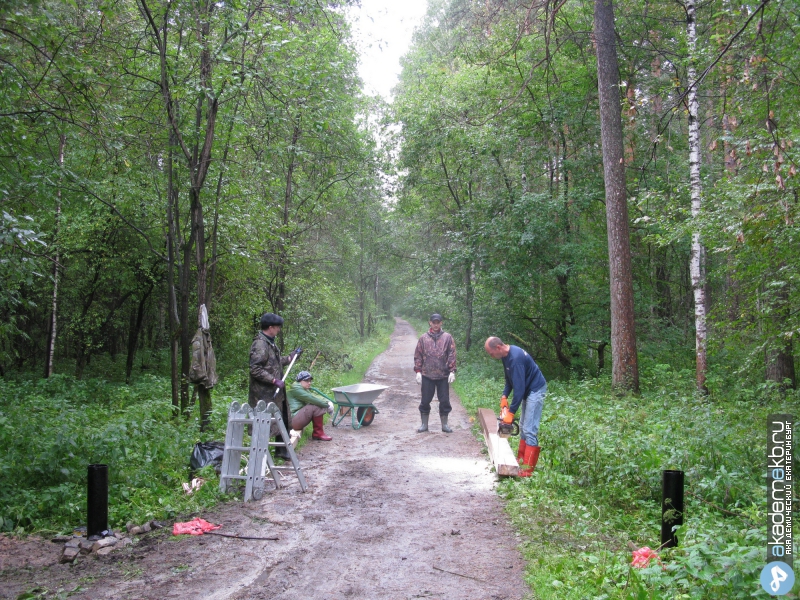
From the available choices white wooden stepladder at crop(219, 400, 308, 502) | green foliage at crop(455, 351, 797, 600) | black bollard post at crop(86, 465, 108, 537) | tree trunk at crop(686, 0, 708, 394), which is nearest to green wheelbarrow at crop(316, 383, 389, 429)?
green foliage at crop(455, 351, 797, 600)

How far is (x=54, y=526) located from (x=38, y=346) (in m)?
17.6

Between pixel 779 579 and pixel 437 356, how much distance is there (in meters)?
7.51

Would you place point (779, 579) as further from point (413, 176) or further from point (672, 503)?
point (413, 176)

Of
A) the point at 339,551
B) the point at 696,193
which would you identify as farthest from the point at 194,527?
the point at 696,193

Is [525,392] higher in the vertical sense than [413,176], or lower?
lower

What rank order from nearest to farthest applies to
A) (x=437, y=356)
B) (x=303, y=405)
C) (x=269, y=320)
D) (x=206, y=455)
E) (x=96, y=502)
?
(x=96, y=502) → (x=206, y=455) → (x=269, y=320) → (x=303, y=405) → (x=437, y=356)

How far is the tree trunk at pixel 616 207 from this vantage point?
10.5m

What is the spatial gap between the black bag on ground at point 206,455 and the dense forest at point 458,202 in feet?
2.70

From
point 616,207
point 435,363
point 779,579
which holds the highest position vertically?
point 616,207

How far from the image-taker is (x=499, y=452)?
7.35m

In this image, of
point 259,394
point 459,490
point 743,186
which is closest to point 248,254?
Result: point 259,394

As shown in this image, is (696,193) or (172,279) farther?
(696,193)

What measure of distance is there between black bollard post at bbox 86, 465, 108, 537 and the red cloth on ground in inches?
24.0

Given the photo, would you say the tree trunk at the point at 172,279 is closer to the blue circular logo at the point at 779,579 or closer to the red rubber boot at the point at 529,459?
the red rubber boot at the point at 529,459
